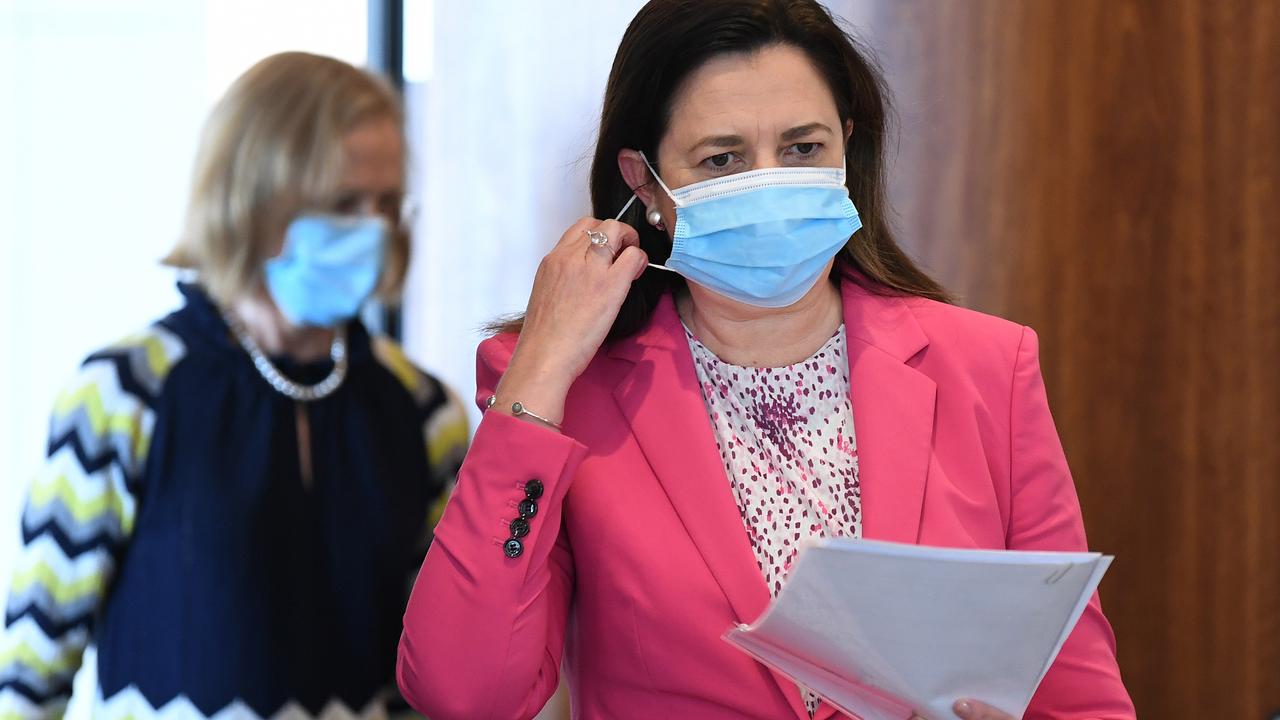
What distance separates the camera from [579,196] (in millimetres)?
3145

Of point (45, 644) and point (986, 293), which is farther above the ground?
point (986, 293)

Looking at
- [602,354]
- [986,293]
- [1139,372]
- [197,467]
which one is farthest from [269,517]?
[1139,372]

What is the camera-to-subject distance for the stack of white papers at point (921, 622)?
1248 millimetres

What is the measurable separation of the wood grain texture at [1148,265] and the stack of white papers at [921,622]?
144cm

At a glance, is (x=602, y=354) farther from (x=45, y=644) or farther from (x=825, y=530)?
(x=45, y=644)

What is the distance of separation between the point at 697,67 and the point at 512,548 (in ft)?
2.28

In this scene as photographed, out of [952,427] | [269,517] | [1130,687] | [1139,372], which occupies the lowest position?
[1130,687]

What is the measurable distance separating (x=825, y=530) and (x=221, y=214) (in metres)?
1.34

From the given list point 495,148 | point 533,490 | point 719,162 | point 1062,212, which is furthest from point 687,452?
point 495,148

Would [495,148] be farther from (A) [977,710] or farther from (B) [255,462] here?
(A) [977,710]

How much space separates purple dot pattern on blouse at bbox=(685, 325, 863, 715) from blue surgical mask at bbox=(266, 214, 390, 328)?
838 millimetres

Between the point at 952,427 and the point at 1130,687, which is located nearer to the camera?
the point at 952,427

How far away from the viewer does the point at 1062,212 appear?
107 inches

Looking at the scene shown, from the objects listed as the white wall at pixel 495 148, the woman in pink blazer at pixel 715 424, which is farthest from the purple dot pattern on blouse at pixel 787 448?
the white wall at pixel 495 148
